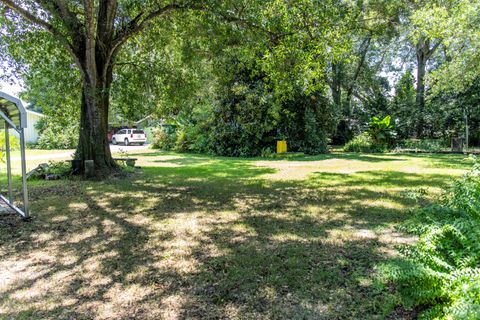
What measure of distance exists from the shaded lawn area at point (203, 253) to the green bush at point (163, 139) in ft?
50.5

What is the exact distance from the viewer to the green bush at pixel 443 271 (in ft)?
7.39

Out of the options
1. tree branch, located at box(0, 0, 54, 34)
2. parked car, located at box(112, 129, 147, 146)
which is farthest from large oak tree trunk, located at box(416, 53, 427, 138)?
parked car, located at box(112, 129, 147, 146)

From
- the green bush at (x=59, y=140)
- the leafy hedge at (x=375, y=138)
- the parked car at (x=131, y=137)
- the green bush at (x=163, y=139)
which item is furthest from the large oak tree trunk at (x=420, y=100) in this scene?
the green bush at (x=59, y=140)

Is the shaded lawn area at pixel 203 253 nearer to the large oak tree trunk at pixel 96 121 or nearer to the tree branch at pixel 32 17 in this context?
the large oak tree trunk at pixel 96 121

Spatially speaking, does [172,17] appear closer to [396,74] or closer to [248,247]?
[248,247]

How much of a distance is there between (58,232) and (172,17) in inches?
293

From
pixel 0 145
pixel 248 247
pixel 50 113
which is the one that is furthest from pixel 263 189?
pixel 0 145

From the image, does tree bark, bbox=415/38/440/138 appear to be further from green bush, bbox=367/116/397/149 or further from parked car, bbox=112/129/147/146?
parked car, bbox=112/129/147/146

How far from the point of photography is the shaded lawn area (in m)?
2.82

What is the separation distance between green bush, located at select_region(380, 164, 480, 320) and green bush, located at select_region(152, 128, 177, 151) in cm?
2067

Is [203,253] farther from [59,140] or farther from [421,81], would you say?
[59,140]

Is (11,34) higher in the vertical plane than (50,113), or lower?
higher

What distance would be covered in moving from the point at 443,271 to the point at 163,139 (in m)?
22.3

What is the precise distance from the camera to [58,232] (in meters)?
4.87
